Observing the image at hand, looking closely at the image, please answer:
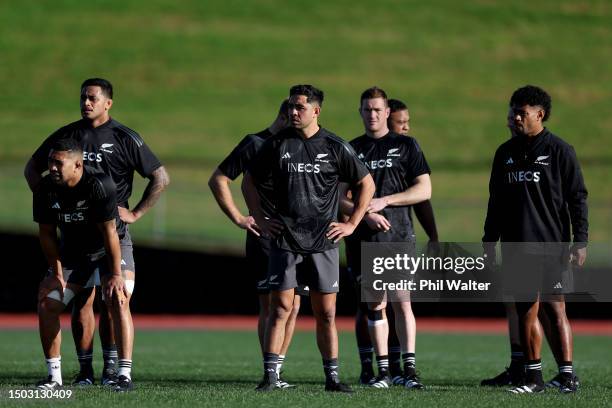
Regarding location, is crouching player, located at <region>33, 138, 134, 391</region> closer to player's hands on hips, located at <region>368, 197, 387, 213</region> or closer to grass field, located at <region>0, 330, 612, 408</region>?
grass field, located at <region>0, 330, 612, 408</region>

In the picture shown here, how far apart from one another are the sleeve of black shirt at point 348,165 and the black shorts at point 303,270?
1.92ft

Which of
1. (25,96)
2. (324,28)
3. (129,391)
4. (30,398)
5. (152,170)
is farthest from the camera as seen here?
(324,28)

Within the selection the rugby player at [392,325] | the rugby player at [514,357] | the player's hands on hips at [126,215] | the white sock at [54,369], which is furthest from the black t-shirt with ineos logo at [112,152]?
the rugby player at [514,357]

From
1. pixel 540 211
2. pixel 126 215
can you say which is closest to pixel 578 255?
pixel 540 211

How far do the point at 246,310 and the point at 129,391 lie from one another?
12344 millimetres

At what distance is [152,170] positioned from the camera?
364 inches

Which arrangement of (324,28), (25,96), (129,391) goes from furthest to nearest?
(324,28) < (25,96) < (129,391)

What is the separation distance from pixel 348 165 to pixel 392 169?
121cm

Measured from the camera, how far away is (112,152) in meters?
9.11

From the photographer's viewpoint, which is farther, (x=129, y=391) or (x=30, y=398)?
(x=129, y=391)

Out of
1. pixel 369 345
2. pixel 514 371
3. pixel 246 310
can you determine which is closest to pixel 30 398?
pixel 369 345

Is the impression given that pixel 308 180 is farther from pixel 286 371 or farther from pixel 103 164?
pixel 286 371

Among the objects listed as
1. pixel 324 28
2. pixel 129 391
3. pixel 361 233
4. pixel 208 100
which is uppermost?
pixel 324 28

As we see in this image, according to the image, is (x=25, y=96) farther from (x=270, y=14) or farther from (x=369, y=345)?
(x=369, y=345)
